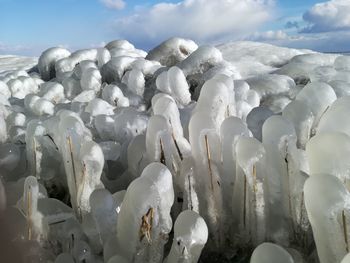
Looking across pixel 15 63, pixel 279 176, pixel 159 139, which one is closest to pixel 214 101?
pixel 159 139

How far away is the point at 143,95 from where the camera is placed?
9.73 ft

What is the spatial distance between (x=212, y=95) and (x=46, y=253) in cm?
70

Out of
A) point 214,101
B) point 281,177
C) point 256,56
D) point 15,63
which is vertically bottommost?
point 15,63

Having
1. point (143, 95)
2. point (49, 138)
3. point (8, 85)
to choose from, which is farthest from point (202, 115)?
point (8, 85)

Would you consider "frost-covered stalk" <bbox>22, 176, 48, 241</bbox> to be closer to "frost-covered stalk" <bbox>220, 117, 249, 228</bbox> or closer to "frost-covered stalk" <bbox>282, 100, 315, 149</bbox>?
"frost-covered stalk" <bbox>220, 117, 249, 228</bbox>

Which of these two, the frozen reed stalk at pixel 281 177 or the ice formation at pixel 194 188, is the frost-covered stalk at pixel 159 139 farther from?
the frozen reed stalk at pixel 281 177

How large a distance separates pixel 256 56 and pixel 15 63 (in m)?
3.27

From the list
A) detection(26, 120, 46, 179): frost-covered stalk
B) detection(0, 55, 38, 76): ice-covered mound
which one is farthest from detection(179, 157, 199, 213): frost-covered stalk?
detection(0, 55, 38, 76): ice-covered mound

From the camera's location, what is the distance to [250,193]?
1.26 m

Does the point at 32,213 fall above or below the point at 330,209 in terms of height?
below

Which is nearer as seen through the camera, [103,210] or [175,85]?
[103,210]

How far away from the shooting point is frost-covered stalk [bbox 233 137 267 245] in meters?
1.22

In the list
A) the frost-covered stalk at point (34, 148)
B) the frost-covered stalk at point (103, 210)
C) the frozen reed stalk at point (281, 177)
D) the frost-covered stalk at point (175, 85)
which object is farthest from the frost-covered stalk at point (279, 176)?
the frost-covered stalk at point (175, 85)

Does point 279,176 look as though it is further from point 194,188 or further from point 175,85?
point 175,85
